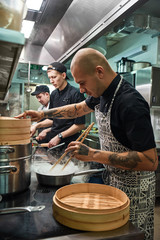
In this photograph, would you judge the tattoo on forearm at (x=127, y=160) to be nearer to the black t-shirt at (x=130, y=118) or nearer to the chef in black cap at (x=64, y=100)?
the black t-shirt at (x=130, y=118)

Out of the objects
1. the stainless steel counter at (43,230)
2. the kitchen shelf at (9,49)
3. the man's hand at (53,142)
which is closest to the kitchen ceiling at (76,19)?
the kitchen shelf at (9,49)

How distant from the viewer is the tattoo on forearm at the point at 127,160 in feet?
3.60

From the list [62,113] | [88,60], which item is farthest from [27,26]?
[88,60]

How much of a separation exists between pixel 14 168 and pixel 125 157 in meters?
0.59

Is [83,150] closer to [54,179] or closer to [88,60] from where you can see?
[54,179]

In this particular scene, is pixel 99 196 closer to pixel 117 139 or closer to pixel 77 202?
pixel 77 202

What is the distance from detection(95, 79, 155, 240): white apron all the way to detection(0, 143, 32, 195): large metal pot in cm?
54

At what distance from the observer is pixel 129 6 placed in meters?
1.59

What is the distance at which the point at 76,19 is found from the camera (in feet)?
7.83

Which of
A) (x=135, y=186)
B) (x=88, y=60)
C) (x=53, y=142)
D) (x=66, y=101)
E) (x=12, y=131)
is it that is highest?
(x=88, y=60)

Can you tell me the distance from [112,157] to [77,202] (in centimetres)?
34

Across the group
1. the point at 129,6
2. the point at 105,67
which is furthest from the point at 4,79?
the point at 129,6

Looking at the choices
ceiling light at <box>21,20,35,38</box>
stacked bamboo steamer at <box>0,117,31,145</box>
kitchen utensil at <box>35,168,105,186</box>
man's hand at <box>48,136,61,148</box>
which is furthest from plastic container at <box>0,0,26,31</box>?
ceiling light at <box>21,20,35,38</box>

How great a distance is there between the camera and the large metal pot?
0.97 meters
